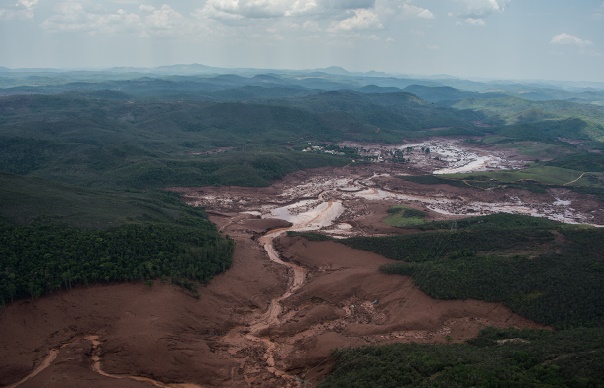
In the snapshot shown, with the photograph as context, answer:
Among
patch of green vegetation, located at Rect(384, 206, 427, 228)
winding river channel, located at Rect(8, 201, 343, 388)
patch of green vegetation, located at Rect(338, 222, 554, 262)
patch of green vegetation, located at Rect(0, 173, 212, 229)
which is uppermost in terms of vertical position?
patch of green vegetation, located at Rect(0, 173, 212, 229)

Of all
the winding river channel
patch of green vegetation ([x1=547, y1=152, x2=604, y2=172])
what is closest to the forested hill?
the winding river channel

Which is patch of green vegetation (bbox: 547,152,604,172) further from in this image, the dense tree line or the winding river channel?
the dense tree line

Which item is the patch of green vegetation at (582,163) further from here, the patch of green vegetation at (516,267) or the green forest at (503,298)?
the patch of green vegetation at (516,267)

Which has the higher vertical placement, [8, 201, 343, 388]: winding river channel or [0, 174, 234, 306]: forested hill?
[0, 174, 234, 306]: forested hill

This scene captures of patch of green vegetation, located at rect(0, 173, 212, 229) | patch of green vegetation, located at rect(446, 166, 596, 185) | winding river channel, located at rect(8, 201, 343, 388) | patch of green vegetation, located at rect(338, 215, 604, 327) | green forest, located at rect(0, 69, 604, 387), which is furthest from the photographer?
patch of green vegetation, located at rect(446, 166, 596, 185)

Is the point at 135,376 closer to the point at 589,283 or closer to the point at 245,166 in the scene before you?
the point at 589,283

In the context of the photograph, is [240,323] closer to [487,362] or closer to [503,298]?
[487,362]

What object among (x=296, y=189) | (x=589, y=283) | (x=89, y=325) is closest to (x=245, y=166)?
(x=296, y=189)
